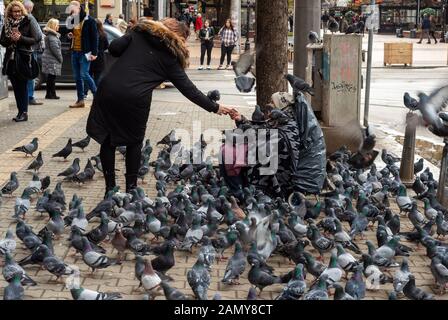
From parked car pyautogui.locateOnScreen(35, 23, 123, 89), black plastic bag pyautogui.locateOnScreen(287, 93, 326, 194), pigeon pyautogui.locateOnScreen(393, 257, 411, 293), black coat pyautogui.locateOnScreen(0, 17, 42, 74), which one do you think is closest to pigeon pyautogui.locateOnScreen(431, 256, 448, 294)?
pigeon pyautogui.locateOnScreen(393, 257, 411, 293)

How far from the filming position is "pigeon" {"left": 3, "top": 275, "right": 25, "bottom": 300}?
5124 millimetres

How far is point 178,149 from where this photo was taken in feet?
35.9

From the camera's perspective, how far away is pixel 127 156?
7953mm

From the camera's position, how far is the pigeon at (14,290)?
5.12m

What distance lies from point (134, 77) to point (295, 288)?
119 inches

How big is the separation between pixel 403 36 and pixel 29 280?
59162mm

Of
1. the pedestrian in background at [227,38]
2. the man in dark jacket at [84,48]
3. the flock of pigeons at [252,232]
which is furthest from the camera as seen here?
the pedestrian in background at [227,38]

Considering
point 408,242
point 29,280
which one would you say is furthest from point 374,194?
point 29,280

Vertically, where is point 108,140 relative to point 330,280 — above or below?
above

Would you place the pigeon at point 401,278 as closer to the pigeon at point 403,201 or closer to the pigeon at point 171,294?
the pigeon at point 171,294

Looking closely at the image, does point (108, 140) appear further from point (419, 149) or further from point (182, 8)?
point (182, 8)

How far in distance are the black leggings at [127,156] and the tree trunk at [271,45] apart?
2.66 meters

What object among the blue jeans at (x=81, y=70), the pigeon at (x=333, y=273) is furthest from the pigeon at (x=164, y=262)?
the blue jeans at (x=81, y=70)

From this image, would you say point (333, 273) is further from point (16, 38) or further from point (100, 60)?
point (100, 60)
